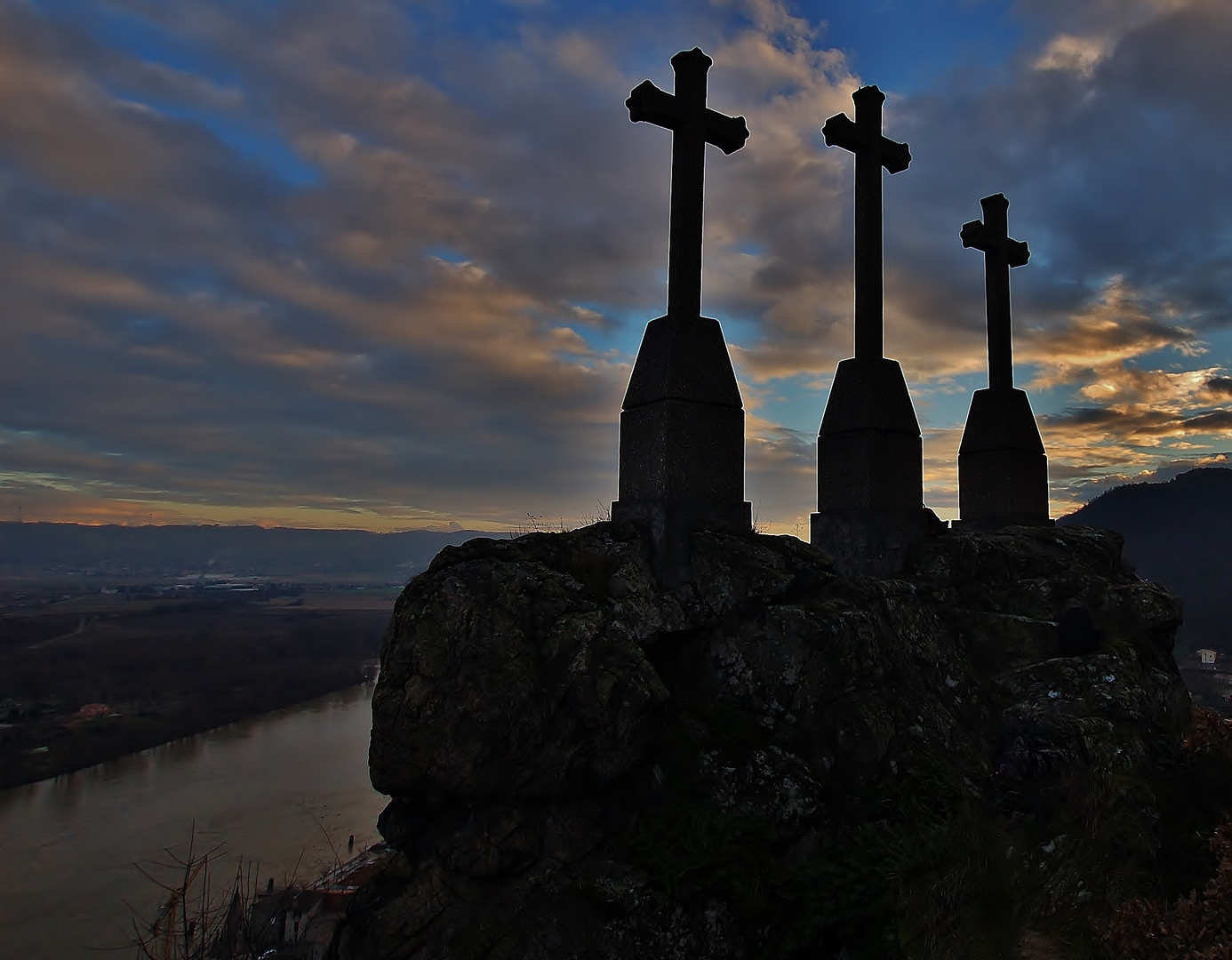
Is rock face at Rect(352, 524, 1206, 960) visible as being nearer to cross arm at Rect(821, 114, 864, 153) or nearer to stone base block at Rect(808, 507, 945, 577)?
stone base block at Rect(808, 507, 945, 577)

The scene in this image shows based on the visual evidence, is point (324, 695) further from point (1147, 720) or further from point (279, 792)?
A: point (1147, 720)

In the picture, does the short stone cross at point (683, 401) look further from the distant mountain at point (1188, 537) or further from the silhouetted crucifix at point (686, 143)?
the distant mountain at point (1188, 537)

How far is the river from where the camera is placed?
3002 cm

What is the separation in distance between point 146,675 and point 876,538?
88061mm

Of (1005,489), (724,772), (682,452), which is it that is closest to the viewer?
(724,772)

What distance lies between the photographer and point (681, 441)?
316 inches

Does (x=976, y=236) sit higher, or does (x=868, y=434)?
(x=976, y=236)

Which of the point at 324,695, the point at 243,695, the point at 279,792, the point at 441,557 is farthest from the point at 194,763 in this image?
the point at 441,557

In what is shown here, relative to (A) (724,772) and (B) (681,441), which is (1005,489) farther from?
(A) (724,772)

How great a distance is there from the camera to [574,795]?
569 centimetres

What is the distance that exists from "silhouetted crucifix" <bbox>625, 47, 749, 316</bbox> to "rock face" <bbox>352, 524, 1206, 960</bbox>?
2.95 metres

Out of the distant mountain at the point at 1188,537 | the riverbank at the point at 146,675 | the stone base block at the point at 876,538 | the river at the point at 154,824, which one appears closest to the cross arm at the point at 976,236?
the stone base block at the point at 876,538

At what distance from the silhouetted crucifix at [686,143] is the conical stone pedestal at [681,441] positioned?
0.45m

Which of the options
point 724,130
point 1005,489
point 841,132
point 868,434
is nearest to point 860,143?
point 841,132
